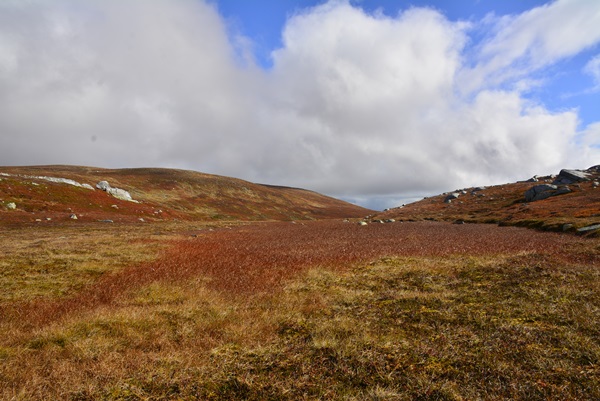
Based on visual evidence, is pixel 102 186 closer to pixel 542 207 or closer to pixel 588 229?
pixel 588 229

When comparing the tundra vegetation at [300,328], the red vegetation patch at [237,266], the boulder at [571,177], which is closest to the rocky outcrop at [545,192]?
the boulder at [571,177]

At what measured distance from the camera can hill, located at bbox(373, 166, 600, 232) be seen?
114ft

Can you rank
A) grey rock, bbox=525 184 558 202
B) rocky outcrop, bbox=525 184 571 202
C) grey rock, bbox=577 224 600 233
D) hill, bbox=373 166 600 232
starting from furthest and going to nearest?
grey rock, bbox=525 184 558 202 → rocky outcrop, bbox=525 184 571 202 → hill, bbox=373 166 600 232 → grey rock, bbox=577 224 600 233

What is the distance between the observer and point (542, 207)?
51.9m

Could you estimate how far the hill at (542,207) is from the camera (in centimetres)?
3482

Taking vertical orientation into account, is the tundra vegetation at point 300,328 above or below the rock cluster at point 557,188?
below

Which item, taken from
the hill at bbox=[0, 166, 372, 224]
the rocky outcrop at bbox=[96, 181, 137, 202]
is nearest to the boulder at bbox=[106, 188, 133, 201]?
the rocky outcrop at bbox=[96, 181, 137, 202]

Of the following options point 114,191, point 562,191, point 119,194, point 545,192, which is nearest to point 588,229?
point 545,192

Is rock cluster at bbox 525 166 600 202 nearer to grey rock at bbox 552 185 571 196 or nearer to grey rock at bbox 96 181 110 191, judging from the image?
grey rock at bbox 552 185 571 196

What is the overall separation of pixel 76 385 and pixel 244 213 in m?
111

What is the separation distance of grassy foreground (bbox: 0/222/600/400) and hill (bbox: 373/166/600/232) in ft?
84.2

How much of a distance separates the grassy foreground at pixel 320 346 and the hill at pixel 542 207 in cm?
2567

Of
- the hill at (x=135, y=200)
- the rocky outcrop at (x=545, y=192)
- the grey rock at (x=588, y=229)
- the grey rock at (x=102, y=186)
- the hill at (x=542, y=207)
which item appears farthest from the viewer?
the grey rock at (x=102, y=186)

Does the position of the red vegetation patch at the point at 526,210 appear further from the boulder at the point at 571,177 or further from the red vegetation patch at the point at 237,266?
the red vegetation patch at the point at 237,266
